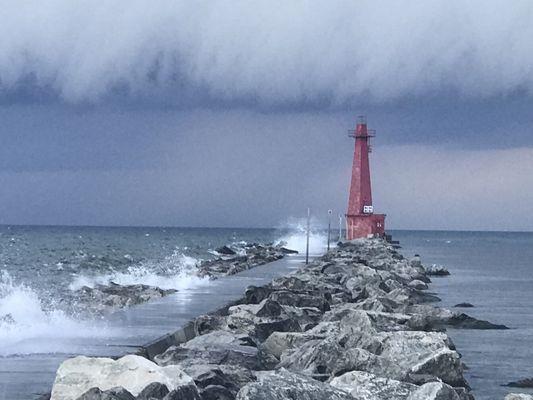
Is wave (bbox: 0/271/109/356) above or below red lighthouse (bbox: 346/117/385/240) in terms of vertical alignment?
below

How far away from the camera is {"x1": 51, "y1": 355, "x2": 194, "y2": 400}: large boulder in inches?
292

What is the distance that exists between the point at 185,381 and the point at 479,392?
420 cm

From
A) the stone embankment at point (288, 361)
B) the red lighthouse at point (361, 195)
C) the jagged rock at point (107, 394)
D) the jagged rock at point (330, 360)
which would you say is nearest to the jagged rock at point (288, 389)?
the stone embankment at point (288, 361)

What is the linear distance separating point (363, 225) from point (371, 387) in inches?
1766

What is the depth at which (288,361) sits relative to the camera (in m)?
9.50

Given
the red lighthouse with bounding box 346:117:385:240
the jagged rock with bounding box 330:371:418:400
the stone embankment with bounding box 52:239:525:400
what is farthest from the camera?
the red lighthouse with bounding box 346:117:385:240

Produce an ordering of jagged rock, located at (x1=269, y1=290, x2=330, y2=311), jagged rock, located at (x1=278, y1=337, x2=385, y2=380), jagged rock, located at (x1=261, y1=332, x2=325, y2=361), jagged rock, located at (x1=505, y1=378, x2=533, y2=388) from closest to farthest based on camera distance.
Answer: jagged rock, located at (x1=278, y1=337, x2=385, y2=380) → jagged rock, located at (x1=261, y1=332, x2=325, y2=361) → jagged rock, located at (x1=505, y1=378, x2=533, y2=388) → jagged rock, located at (x1=269, y1=290, x2=330, y2=311)

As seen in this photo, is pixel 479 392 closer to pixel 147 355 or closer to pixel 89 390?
pixel 147 355

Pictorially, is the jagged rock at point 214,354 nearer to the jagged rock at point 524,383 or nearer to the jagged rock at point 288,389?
the jagged rock at point 288,389

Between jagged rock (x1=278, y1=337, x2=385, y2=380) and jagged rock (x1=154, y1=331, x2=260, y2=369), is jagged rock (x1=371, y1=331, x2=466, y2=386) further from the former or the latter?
jagged rock (x1=154, y1=331, x2=260, y2=369)

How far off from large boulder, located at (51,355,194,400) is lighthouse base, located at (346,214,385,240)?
148 feet

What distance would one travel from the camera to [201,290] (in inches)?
715

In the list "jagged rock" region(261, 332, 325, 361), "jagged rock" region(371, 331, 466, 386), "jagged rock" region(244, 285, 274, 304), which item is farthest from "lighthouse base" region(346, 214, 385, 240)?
"jagged rock" region(371, 331, 466, 386)

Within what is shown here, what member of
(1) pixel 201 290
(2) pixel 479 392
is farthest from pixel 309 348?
(1) pixel 201 290
